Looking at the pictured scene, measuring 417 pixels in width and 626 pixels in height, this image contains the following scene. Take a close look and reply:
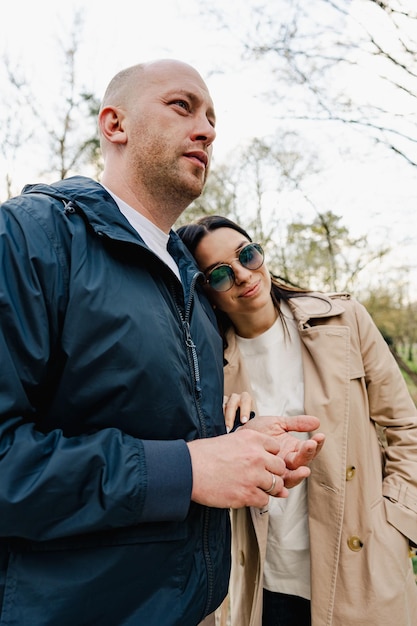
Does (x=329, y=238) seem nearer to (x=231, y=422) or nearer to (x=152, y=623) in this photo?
(x=231, y=422)

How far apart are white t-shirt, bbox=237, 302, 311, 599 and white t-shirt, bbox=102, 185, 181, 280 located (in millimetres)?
821

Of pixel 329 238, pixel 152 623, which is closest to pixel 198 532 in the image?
pixel 152 623

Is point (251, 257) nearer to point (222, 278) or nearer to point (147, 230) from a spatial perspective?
point (222, 278)

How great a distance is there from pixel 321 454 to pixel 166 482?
1178 millimetres

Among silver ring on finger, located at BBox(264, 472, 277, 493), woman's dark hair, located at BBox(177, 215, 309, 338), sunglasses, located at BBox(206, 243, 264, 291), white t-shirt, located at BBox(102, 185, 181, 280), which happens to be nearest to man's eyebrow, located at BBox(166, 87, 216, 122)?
white t-shirt, located at BBox(102, 185, 181, 280)

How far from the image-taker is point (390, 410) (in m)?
2.28

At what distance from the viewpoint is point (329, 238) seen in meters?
9.97

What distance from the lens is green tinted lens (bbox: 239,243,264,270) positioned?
2.34 meters

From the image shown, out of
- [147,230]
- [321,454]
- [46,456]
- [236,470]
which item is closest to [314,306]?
[321,454]

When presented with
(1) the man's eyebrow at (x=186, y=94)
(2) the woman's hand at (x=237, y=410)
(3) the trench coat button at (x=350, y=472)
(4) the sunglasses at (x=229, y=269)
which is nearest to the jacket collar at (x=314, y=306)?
(4) the sunglasses at (x=229, y=269)

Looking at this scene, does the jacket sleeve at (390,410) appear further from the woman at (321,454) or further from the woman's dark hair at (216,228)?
the woman's dark hair at (216,228)

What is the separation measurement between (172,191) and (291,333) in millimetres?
1151

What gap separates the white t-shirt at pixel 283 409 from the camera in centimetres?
213

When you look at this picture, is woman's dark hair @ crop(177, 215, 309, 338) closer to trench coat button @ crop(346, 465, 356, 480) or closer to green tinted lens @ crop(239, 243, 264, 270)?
green tinted lens @ crop(239, 243, 264, 270)
